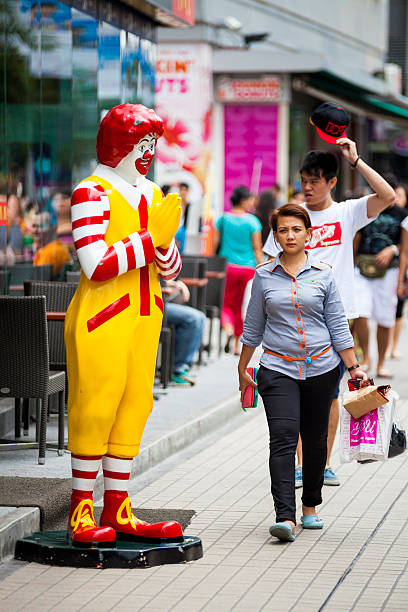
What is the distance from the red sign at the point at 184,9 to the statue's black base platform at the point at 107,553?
6.80 metres

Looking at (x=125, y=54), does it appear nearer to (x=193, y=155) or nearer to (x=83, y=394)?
(x=83, y=394)

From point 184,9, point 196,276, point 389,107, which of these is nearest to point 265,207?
point 196,276

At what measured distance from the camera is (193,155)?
22.6 m

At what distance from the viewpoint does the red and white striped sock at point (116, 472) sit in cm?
597

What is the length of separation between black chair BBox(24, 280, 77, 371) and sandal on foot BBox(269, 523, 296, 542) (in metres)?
2.93

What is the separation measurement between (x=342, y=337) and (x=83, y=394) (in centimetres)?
147

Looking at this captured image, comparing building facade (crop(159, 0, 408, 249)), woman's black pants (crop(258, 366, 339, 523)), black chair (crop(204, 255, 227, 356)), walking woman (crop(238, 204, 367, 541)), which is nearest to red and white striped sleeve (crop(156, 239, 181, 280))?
walking woman (crop(238, 204, 367, 541))

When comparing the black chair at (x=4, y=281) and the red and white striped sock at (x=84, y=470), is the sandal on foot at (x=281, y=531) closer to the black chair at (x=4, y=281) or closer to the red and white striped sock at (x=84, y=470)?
the red and white striped sock at (x=84, y=470)

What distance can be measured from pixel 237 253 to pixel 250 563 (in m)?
8.39

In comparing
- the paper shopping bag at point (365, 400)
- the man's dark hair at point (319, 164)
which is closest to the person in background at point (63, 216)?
the man's dark hair at point (319, 164)

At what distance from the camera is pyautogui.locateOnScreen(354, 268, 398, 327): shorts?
40.8 ft

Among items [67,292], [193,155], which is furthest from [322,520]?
[193,155]

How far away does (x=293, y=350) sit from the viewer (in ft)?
20.8

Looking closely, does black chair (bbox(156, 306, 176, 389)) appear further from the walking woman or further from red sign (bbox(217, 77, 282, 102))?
red sign (bbox(217, 77, 282, 102))
